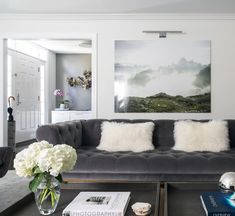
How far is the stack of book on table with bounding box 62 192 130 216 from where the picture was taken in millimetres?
1459

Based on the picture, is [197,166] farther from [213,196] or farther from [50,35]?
[50,35]

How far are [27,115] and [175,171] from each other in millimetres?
5863

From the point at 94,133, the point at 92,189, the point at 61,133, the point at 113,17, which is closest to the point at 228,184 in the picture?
the point at 92,189

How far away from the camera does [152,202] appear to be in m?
1.73

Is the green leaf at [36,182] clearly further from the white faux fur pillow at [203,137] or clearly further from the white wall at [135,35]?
the white wall at [135,35]

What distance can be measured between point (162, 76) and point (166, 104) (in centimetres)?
46

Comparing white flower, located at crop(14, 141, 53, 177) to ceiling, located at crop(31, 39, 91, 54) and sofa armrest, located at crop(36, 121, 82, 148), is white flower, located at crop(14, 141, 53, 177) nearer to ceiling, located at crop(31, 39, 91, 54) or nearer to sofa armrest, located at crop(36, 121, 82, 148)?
sofa armrest, located at crop(36, 121, 82, 148)

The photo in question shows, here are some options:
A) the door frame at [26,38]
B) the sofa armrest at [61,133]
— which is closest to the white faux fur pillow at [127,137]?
the sofa armrest at [61,133]

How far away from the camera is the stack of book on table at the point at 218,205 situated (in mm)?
1387

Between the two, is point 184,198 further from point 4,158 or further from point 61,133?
point 4,158

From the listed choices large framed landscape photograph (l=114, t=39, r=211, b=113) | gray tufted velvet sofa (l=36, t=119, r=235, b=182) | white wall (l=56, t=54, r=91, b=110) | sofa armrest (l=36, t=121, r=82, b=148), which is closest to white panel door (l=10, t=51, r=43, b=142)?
white wall (l=56, t=54, r=91, b=110)

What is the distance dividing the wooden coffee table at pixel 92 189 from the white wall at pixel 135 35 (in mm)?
3251

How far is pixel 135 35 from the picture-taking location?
207 inches

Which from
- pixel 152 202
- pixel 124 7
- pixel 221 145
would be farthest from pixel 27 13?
Answer: pixel 152 202
